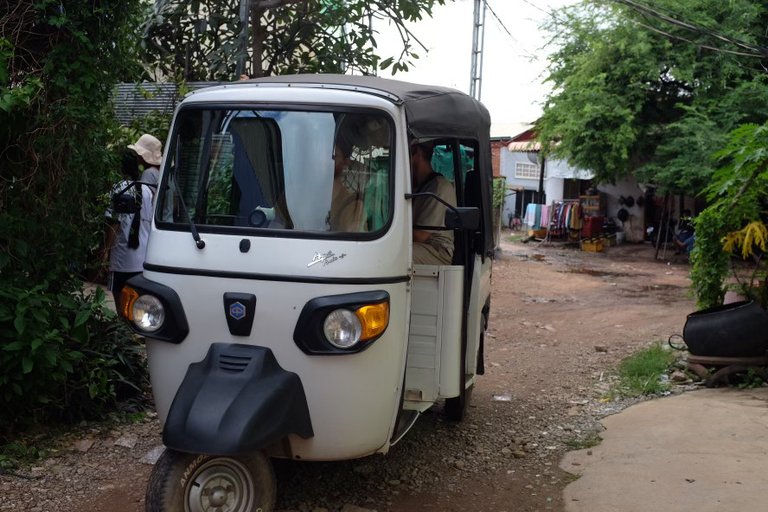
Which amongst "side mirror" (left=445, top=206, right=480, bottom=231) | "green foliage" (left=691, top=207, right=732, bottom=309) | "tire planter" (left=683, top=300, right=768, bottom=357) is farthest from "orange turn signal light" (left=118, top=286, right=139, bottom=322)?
"green foliage" (left=691, top=207, right=732, bottom=309)

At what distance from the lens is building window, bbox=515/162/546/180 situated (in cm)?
3534

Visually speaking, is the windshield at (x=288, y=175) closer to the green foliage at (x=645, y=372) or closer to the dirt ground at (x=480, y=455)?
the dirt ground at (x=480, y=455)

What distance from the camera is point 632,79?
20.1 metres

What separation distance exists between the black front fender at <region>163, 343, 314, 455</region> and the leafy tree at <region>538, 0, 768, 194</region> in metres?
16.1

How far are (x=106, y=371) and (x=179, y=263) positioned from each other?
191 centimetres

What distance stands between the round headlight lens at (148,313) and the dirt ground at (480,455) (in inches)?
43.2

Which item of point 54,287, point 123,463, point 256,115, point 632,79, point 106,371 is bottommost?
point 123,463

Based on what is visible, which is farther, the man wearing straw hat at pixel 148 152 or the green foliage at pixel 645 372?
the green foliage at pixel 645 372

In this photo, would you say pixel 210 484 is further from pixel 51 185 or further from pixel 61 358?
pixel 51 185

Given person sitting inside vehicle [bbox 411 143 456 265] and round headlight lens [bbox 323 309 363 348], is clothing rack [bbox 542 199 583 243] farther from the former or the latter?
round headlight lens [bbox 323 309 363 348]

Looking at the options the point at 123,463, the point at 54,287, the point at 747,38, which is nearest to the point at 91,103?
the point at 54,287

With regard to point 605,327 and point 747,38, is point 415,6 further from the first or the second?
point 747,38

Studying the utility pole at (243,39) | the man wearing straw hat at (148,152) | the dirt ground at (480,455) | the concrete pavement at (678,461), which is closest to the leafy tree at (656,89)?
the dirt ground at (480,455)

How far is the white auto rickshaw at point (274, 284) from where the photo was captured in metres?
3.72
